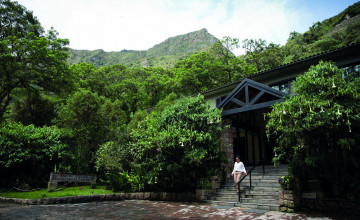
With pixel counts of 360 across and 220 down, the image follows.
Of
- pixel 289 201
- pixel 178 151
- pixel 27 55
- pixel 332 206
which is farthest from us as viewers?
pixel 27 55

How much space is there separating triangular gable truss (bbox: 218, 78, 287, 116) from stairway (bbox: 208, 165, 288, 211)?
3.65 m

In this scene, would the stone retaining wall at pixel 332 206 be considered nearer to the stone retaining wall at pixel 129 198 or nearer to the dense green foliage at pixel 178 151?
the stone retaining wall at pixel 129 198

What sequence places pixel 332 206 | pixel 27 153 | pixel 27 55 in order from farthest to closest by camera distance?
pixel 27 55
pixel 27 153
pixel 332 206

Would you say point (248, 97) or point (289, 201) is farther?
point (248, 97)

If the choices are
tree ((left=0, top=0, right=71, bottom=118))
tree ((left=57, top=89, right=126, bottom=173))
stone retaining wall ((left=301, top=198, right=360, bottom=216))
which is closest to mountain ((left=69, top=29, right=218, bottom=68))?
tree ((left=0, top=0, right=71, bottom=118))

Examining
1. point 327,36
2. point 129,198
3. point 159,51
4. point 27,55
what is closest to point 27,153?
point 129,198

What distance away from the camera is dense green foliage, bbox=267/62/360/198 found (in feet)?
25.9

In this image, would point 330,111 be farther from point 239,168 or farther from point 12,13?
point 12,13

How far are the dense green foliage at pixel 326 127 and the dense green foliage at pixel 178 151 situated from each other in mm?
3752

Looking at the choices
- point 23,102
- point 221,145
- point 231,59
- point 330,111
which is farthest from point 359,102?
point 23,102

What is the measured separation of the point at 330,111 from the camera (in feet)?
25.8

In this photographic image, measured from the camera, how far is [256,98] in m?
11.8

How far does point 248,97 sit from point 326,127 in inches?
182

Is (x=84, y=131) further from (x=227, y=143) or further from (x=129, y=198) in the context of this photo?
(x=227, y=143)
